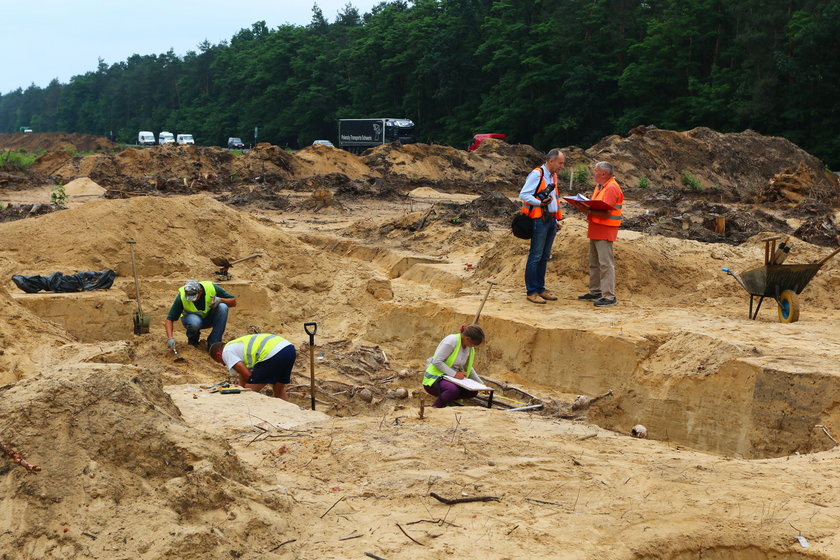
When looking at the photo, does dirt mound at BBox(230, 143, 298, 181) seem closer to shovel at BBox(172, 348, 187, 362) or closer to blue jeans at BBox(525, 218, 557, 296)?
shovel at BBox(172, 348, 187, 362)

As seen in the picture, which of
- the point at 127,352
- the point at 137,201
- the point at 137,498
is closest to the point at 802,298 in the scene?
the point at 127,352

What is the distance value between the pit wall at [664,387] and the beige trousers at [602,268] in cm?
130

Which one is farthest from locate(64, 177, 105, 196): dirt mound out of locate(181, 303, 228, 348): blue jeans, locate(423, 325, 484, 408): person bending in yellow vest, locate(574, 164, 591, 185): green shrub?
locate(423, 325, 484, 408): person bending in yellow vest

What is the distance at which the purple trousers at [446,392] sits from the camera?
807cm

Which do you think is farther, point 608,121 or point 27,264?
point 608,121

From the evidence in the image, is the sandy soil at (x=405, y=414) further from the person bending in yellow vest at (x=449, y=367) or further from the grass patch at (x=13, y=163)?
the grass patch at (x=13, y=163)

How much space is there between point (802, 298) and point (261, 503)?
8.89 meters

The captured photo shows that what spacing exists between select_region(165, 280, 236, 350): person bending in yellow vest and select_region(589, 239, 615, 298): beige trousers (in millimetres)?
4652

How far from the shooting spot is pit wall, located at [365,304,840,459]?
23.4 ft

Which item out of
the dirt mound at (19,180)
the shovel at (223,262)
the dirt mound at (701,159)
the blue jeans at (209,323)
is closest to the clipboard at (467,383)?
the blue jeans at (209,323)

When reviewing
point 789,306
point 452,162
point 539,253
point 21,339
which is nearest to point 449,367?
point 539,253

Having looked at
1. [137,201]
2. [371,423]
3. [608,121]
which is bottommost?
[371,423]

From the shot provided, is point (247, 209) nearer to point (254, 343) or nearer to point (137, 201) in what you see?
point (137, 201)

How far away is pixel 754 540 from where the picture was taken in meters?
4.55
